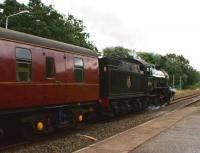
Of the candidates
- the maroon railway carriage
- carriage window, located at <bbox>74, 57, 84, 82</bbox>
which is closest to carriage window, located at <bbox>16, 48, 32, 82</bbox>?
the maroon railway carriage

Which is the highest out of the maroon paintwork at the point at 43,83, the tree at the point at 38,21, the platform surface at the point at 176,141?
the tree at the point at 38,21

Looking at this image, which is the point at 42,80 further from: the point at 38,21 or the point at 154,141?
the point at 38,21

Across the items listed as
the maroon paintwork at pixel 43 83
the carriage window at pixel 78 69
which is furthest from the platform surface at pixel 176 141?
the carriage window at pixel 78 69

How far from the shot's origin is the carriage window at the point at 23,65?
35.8ft

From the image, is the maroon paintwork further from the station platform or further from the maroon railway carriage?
the station platform

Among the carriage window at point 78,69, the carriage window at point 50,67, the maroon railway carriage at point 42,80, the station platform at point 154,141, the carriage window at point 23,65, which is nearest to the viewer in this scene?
the station platform at point 154,141

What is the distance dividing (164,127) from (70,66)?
164 inches

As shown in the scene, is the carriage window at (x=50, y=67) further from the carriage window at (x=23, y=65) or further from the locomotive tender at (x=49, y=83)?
the carriage window at (x=23, y=65)

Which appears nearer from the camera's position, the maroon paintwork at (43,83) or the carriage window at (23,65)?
the maroon paintwork at (43,83)

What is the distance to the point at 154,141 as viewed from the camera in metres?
11.8

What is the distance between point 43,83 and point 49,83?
1.16ft

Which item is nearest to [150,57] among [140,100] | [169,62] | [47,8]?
[169,62]

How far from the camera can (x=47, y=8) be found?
45.2m

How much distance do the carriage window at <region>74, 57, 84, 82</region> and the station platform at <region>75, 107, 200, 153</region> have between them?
100 inches
